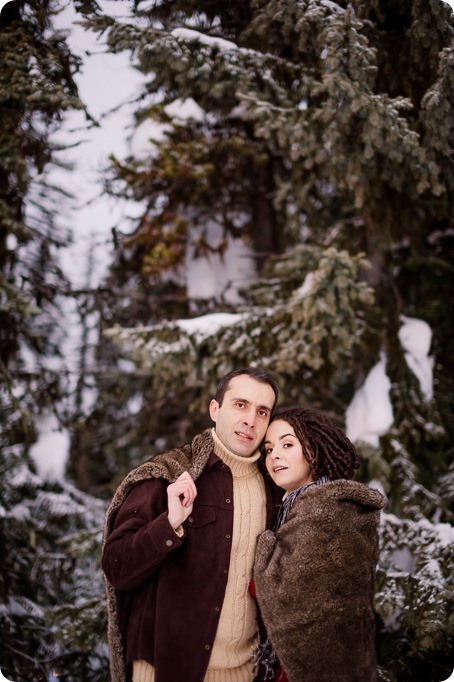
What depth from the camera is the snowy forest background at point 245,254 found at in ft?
11.1

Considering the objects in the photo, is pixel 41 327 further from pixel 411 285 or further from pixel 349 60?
pixel 349 60

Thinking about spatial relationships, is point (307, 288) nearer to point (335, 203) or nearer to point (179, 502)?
point (335, 203)

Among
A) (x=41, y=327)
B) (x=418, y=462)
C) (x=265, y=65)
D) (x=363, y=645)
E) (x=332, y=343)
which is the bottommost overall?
(x=363, y=645)

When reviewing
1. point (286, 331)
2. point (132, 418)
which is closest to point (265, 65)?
point (286, 331)

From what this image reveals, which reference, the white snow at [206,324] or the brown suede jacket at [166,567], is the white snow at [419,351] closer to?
the white snow at [206,324]

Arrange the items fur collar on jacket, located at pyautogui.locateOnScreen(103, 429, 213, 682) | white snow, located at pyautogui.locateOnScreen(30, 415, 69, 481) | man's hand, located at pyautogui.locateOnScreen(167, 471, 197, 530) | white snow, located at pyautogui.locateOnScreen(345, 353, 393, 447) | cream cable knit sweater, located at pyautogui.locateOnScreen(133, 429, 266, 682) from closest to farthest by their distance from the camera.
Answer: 1. man's hand, located at pyautogui.locateOnScreen(167, 471, 197, 530)
2. cream cable knit sweater, located at pyautogui.locateOnScreen(133, 429, 266, 682)
3. fur collar on jacket, located at pyautogui.locateOnScreen(103, 429, 213, 682)
4. white snow, located at pyautogui.locateOnScreen(345, 353, 393, 447)
5. white snow, located at pyautogui.locateOnScreen(30, 415, 69, 481)

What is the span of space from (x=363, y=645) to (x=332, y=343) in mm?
2250

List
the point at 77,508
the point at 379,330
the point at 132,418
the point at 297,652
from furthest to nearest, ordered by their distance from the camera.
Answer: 1. the point at 132,418
2. the point at 77,508
3. the point at 379,330
4. the point at 297,652

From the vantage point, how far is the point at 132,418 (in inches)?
268

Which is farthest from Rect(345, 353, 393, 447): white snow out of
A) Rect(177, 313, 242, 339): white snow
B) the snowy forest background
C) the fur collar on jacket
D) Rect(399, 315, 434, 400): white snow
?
the fur collar on jacket

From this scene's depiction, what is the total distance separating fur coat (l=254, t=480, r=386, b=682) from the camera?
227 cm

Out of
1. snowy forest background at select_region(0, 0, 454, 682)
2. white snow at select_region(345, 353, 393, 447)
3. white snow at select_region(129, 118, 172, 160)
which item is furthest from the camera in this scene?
white snow at select_region(129, 118, 172, 160)

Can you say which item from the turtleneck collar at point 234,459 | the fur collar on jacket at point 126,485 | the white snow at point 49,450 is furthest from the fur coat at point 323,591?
the white snow at point 49,450

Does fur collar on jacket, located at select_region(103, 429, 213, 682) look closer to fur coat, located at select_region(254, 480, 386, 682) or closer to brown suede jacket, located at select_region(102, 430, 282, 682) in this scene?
brown suede jacket, located at select_region(102, 430, 282, 682)
